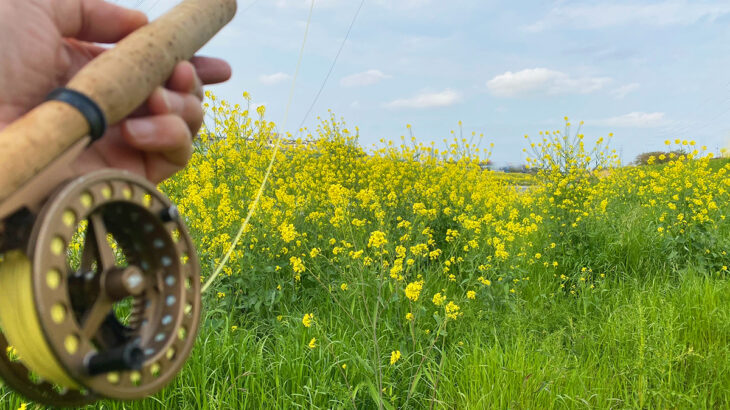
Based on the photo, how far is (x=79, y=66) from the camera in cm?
128

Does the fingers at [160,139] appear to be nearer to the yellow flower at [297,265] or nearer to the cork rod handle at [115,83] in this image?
the cork rod handle at [115,83]

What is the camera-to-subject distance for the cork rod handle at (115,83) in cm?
78

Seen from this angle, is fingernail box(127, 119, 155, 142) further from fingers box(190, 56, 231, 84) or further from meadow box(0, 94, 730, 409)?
meadow box(0, 94, 730, 409)

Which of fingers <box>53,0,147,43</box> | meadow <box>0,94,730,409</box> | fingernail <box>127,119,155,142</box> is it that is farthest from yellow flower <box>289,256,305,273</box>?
fingernail <box>127,119,155,142</box>

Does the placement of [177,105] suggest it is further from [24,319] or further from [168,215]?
[24,319]

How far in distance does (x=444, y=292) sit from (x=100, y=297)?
3.34m

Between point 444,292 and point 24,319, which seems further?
point 444,292

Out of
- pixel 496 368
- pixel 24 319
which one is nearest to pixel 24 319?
pixel 24 319

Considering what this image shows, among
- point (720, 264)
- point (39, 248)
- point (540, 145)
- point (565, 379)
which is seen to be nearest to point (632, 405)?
point (565, 379)

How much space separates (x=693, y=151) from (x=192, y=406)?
6.59 meters

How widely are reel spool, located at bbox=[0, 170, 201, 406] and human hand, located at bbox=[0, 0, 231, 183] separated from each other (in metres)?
Answer: 0.21

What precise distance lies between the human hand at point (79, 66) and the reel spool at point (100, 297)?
0.70 feet

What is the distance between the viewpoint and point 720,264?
5.18m

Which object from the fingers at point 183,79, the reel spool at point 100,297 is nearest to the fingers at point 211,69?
the fingers at point 183,79
